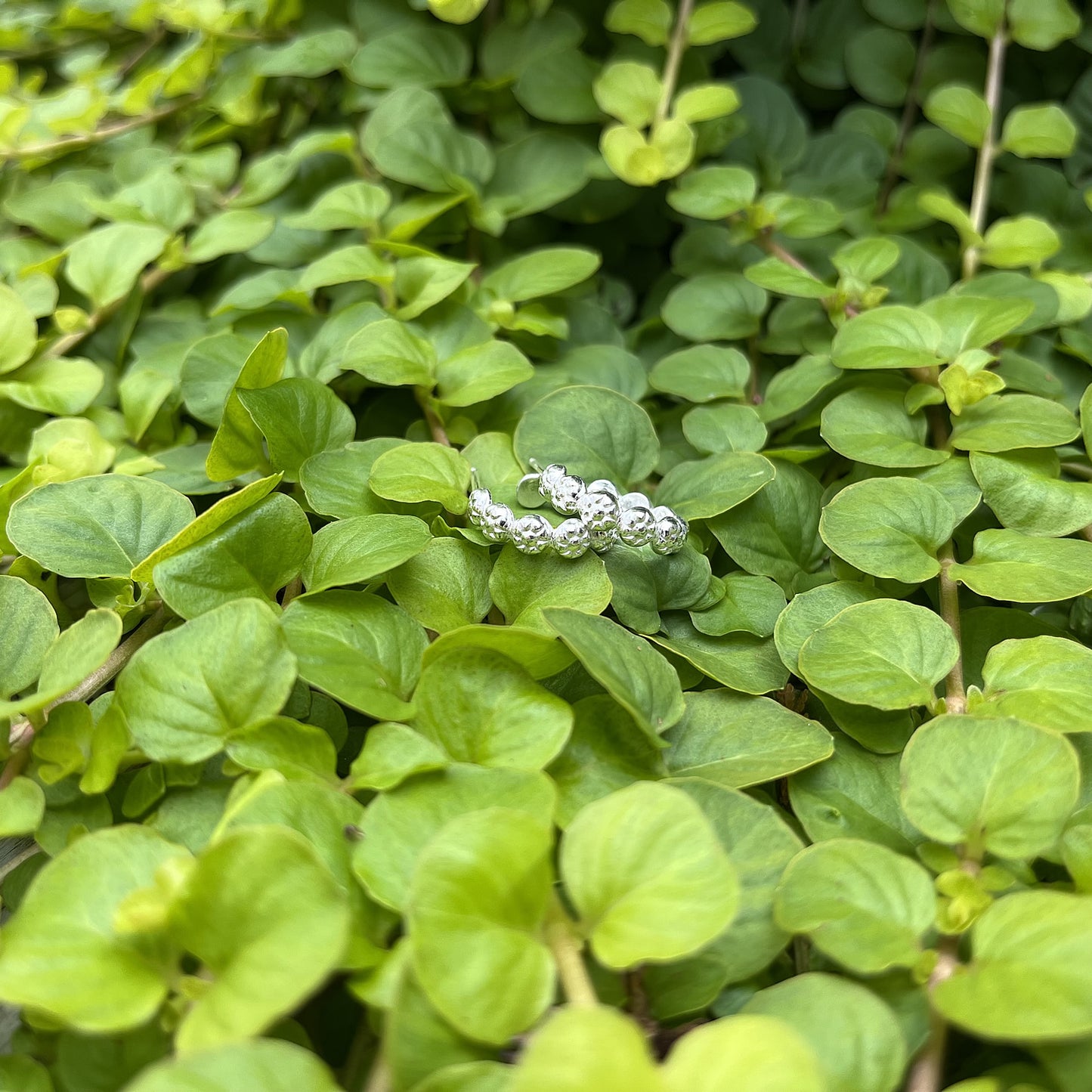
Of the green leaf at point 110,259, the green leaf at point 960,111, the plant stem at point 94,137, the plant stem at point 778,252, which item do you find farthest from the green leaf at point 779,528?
the plant stem at point 94,137

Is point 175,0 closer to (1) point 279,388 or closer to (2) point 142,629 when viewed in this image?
(1) point 279,388

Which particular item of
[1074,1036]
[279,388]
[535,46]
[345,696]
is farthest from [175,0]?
[1074,1036]

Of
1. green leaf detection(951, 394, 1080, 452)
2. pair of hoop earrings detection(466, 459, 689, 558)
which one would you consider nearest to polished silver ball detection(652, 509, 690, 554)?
pair of hoop earrings detection(466, 459, 689, 558)

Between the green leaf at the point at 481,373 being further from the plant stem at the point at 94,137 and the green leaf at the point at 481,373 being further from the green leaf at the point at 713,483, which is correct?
the plant stem at the point at 94,137

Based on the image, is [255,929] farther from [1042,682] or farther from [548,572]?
[1042,682]

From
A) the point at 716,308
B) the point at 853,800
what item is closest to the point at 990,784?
the point at 853,800

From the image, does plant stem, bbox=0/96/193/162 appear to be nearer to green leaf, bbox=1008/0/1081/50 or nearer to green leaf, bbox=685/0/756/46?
green leaf, bbox=685/0/756/46
